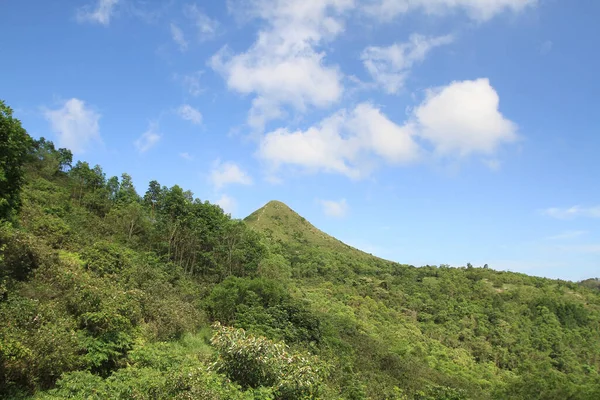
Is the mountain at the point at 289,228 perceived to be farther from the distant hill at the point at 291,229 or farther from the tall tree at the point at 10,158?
the tall tree at the point at 10,158

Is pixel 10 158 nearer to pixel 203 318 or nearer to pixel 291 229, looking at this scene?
pixel 203 318

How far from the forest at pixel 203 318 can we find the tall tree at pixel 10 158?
0.08 metres

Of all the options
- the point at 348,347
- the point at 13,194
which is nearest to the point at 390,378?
the point at 348,347

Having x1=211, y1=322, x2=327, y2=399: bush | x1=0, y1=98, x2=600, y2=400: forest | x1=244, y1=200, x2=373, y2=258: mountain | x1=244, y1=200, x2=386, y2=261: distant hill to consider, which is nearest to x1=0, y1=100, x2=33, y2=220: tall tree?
x1=0, y1=98, x2=600, y2=400: forest

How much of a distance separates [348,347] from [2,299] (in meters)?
24.3

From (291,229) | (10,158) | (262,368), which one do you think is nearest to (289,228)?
(291,229)

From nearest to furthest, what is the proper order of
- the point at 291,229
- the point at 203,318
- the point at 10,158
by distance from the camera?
the point at 10,158 < the point at 203,318 < the point at 291,229

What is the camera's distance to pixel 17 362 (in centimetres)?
1030

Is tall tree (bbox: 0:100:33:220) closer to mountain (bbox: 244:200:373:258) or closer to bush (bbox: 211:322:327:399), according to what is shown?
bush (bbox: 211:322:327:399)

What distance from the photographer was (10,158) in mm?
15805

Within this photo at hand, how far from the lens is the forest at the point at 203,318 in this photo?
1147 cm

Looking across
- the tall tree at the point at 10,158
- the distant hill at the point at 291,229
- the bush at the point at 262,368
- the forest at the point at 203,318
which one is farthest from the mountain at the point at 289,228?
the bush at the point at 262,368

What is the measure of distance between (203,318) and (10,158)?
45.4 feet

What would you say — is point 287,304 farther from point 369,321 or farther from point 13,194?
point 369,321
